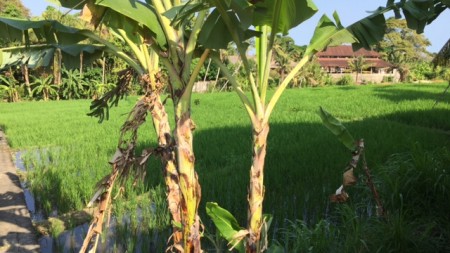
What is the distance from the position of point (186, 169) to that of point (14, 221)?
2454 mm

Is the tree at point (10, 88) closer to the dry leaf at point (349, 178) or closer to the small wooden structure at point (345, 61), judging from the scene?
the dry leaf at point (349, 178)

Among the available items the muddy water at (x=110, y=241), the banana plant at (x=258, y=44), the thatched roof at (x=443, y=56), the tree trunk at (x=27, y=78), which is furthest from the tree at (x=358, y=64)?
the banana plant at (x=258, y=44)

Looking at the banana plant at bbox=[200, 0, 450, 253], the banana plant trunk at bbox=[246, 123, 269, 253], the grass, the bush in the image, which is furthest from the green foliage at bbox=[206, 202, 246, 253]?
the bush

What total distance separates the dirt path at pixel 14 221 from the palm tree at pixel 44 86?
48.0ft

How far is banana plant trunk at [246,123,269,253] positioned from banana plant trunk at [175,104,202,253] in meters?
0.25

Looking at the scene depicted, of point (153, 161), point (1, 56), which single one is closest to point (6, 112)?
point (153, 161)

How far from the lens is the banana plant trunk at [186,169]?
5.96 ft

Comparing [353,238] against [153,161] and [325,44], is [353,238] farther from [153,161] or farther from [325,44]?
[153,161]

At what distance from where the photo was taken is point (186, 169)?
183 centimetres

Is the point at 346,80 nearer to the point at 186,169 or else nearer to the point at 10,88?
the point at 10,88

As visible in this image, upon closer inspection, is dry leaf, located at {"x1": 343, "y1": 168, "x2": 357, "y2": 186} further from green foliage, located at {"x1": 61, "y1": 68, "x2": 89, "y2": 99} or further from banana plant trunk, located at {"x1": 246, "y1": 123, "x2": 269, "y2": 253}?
green foliage, located at {"x1": 61, "y1": 68, "x2": 89, "y2": 99}

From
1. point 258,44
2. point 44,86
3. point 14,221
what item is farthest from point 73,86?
point 258,44

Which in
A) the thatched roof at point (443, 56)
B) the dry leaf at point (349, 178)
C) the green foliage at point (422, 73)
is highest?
the green foliage at point (422, 73)

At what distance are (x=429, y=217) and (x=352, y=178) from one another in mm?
1355
